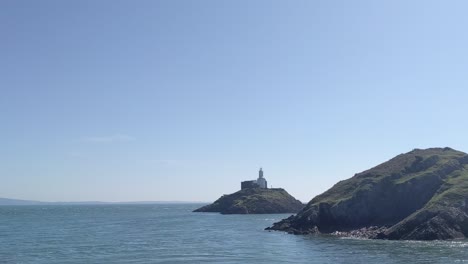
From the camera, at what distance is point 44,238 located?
334ft

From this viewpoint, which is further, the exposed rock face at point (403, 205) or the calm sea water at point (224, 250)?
the exposed rock face at point (403, 205)

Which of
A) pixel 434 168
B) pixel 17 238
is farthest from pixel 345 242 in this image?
pixel 17 238

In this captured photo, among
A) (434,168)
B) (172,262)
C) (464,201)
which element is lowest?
(172,262)

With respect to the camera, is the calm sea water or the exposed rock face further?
the exposed rock face

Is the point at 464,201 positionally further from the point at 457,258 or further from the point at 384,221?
the point at 457,258

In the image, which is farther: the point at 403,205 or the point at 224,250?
the point at 403,205

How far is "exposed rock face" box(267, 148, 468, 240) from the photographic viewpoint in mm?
88188

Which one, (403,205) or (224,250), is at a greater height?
→ (403,205)

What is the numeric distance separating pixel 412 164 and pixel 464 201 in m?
31.1

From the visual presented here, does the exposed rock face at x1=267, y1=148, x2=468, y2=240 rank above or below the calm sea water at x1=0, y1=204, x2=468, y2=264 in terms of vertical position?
above

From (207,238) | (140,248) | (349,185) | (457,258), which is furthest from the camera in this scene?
(349,185)

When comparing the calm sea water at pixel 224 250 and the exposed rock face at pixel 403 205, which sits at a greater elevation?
the exposed rock face at pixel 403 205

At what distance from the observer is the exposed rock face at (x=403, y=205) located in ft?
289

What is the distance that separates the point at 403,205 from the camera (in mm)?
107750
